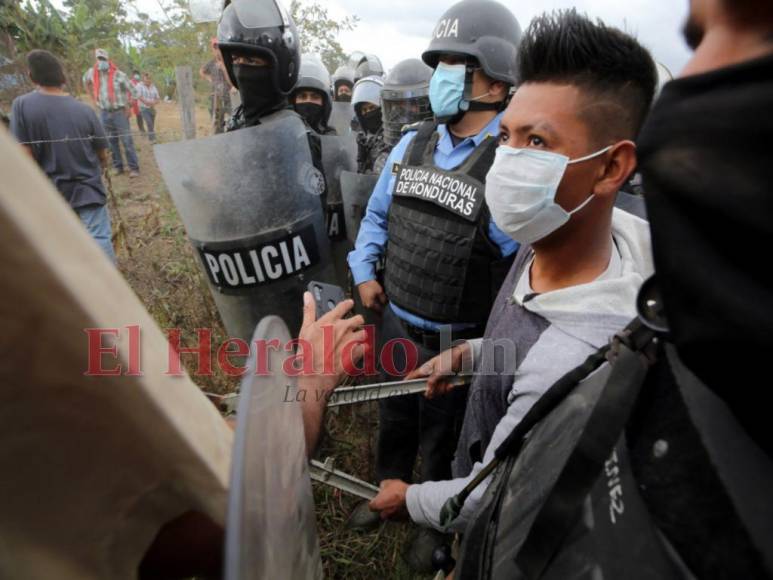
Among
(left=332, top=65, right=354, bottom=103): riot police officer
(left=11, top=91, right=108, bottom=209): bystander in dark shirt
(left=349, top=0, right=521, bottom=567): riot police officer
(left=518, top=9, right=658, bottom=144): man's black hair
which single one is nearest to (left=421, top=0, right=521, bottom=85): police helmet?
(left=349, top=0, right=521, bottom=567): riot police officer

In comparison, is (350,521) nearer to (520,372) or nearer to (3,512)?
(520,372)

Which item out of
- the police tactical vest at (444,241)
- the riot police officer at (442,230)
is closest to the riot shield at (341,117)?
the riot police officer at (442,230)

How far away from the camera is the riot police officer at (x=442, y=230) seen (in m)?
2.01

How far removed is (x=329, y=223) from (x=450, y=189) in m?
1.13

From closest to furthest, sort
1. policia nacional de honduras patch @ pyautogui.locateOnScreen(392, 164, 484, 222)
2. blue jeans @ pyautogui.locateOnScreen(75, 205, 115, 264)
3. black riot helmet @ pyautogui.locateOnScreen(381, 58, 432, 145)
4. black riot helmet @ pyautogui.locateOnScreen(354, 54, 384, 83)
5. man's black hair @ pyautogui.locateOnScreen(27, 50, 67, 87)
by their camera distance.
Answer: policia nacional de honduras patch @ pyautogui.locateOnScreen(392, 164, 484, 222) < black riot helmet @ pyautogui.locateOnScreen(381, 58, 432, 145) < man's black hair @ pyautogui.locateOnScreen(27, 50, 67, 87) < blue jeans @ pyautogui.locateOnScreen(75, 205, 115, 264) < black riot helmet @ pyautogui.locateOnScreen(354, 54, 384, 83)

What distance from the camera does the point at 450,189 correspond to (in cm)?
200

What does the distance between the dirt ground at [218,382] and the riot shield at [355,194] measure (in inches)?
46.6

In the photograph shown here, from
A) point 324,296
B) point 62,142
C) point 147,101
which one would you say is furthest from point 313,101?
point 147,101

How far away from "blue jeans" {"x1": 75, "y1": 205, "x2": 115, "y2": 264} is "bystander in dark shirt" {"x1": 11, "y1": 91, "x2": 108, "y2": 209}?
83 millimetres

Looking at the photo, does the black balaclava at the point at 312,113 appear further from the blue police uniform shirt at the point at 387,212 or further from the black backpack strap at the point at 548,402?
the black backpack strap at the point at 548,402

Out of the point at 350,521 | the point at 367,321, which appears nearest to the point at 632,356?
the point at 350,521

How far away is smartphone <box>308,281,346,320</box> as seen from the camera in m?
1.59

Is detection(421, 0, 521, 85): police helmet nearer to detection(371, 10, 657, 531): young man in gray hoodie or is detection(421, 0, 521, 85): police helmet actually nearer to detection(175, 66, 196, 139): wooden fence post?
detection(371, 10, 657, 531): young man in gray hoodie

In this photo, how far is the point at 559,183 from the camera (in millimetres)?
1307
